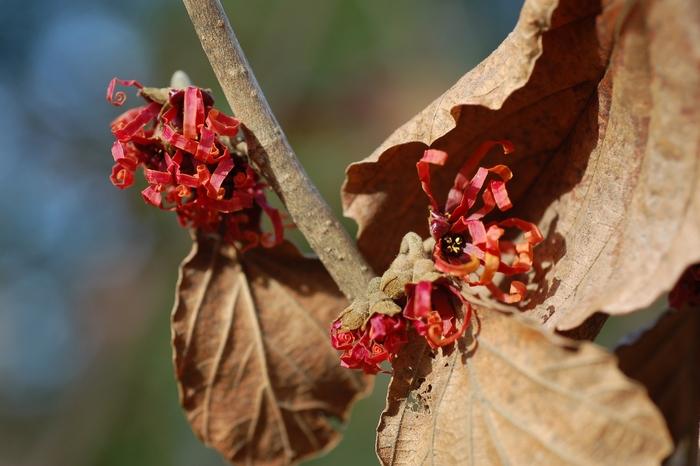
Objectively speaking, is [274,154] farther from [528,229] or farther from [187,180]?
[528,229]

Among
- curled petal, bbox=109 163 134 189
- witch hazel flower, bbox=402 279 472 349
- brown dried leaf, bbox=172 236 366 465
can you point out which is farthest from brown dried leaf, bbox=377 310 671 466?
curled petal, bbox=109 163 134 189

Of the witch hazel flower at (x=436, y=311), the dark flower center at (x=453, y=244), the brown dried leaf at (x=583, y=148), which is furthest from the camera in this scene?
the dark flower center at (x=453, y=244)

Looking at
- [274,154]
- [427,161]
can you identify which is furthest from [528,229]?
[274,154]

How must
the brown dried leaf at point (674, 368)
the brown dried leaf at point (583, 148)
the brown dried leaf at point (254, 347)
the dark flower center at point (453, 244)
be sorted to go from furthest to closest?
the brown dried leaf at point (254, 347), the dark flower center at point (453, 244), the brown dried leaf at point (674, 368), the brown dried leaf at point (583, 148)

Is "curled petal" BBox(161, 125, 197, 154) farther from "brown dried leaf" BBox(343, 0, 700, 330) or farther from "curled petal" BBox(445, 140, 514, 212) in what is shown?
"curled petal" BBox(445, 140, 514, 212)

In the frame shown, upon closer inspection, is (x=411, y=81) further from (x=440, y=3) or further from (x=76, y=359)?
(x=76, y=359)

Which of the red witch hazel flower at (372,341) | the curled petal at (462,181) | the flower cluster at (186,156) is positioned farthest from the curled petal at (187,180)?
the curled petal at (462,181)

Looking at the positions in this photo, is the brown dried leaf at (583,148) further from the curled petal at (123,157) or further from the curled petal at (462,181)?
the curled petal at (123,157)
